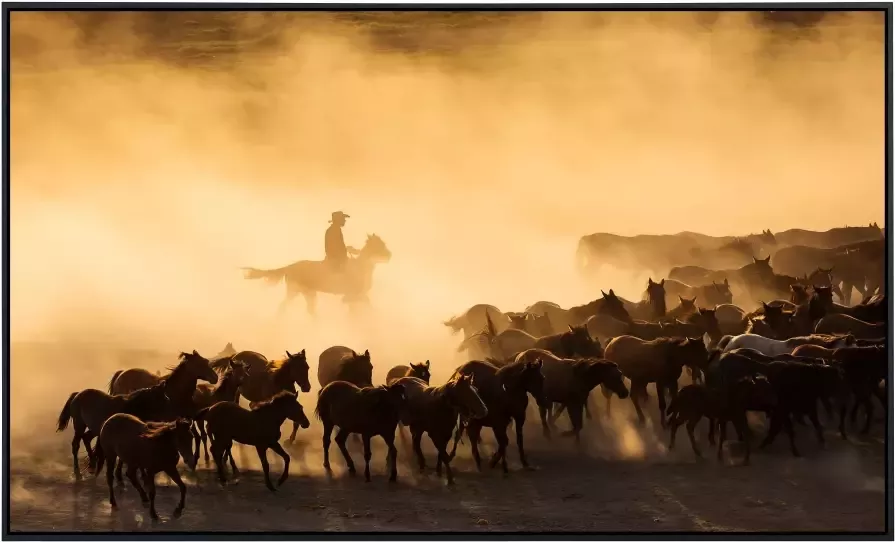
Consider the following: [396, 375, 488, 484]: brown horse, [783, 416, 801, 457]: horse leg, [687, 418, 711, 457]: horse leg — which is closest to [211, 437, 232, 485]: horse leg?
[396, 375, 488, 484]: brown horse

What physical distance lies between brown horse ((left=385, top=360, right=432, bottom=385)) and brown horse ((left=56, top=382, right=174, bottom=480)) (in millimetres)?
1964

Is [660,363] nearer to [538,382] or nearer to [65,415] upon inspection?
[538,382]

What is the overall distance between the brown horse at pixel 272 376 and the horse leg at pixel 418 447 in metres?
1.06

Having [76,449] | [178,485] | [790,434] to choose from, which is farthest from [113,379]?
[790,434]

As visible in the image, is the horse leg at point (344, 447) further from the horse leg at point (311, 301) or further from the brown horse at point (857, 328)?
the brown horse at point (857, 328)

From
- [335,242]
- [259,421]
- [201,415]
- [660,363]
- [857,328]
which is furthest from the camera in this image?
[335,242]

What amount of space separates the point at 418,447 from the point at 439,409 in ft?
1.43

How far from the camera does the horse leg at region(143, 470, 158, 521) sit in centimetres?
919

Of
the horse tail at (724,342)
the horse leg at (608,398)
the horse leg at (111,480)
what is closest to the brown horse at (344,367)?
the horse leg at (111,480)

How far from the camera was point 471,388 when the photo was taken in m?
9.38

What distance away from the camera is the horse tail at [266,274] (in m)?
10.8

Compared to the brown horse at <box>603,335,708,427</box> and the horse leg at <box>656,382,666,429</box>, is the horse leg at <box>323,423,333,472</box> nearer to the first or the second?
the brown horse at <box>603,335,708,427</box>

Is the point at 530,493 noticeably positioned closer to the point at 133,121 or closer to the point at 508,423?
the point at 508,423

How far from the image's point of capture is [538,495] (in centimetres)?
962
